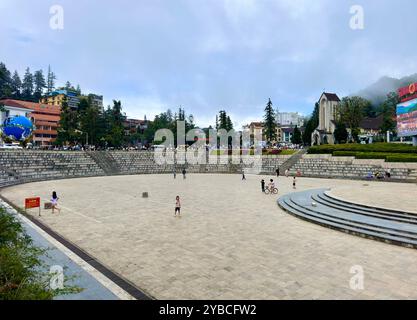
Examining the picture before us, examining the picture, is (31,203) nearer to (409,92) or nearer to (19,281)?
(19,281)

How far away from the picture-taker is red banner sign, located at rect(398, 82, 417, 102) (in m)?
38.4

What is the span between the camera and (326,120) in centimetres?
7069

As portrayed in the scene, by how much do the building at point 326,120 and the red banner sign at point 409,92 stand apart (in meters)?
25.8

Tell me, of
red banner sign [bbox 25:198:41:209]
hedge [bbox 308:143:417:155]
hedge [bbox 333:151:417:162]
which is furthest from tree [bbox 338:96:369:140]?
red banner sign [bbox 25:198:41:209]

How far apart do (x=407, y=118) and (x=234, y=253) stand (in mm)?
40561

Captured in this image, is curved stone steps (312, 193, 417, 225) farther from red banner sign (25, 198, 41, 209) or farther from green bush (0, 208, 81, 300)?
red banner sign (25, 198, 41, 209)

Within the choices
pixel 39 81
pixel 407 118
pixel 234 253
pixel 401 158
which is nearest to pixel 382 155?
pixel 401 158

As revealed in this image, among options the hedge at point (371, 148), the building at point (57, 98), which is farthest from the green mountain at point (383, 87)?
the building at point (57, 98)

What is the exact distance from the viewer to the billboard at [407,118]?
1519 inches

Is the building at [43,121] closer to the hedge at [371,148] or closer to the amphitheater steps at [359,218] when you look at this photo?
the hedge at [371,148]

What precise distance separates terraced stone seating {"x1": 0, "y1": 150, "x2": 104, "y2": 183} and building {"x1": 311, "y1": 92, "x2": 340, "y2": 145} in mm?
47907

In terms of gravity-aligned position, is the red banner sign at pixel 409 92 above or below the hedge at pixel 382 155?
above
